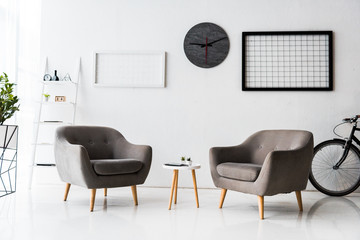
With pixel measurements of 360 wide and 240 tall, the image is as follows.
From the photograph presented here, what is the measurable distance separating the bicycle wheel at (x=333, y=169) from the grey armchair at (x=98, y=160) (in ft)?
7.26

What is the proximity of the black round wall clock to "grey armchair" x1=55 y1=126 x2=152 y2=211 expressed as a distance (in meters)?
1.52

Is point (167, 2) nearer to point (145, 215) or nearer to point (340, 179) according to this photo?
point (145, 215)

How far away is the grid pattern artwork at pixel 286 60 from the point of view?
421 cm

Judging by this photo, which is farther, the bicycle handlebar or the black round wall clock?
the black round wall clock

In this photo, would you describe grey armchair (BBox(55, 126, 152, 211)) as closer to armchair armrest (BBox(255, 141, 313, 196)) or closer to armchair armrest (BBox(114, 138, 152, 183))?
armchair armrest (BBox(114, 138, 152, 183))

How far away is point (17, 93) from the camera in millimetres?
4625

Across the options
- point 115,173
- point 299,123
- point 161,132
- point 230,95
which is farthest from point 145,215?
point 299,123

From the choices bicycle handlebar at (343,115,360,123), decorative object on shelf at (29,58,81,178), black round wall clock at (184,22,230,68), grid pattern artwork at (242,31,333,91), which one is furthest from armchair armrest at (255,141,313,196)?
decorative object on shelf at (29,58,81,178)

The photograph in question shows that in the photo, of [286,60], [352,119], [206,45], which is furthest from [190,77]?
[352,119]

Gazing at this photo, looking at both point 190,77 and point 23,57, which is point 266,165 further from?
point 23,57

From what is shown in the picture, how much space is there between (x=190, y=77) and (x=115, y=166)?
1808mm

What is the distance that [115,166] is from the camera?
3045 millimetres

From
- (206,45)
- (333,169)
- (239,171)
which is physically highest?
(206,45)

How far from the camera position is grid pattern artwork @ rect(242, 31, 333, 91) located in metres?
4.21
